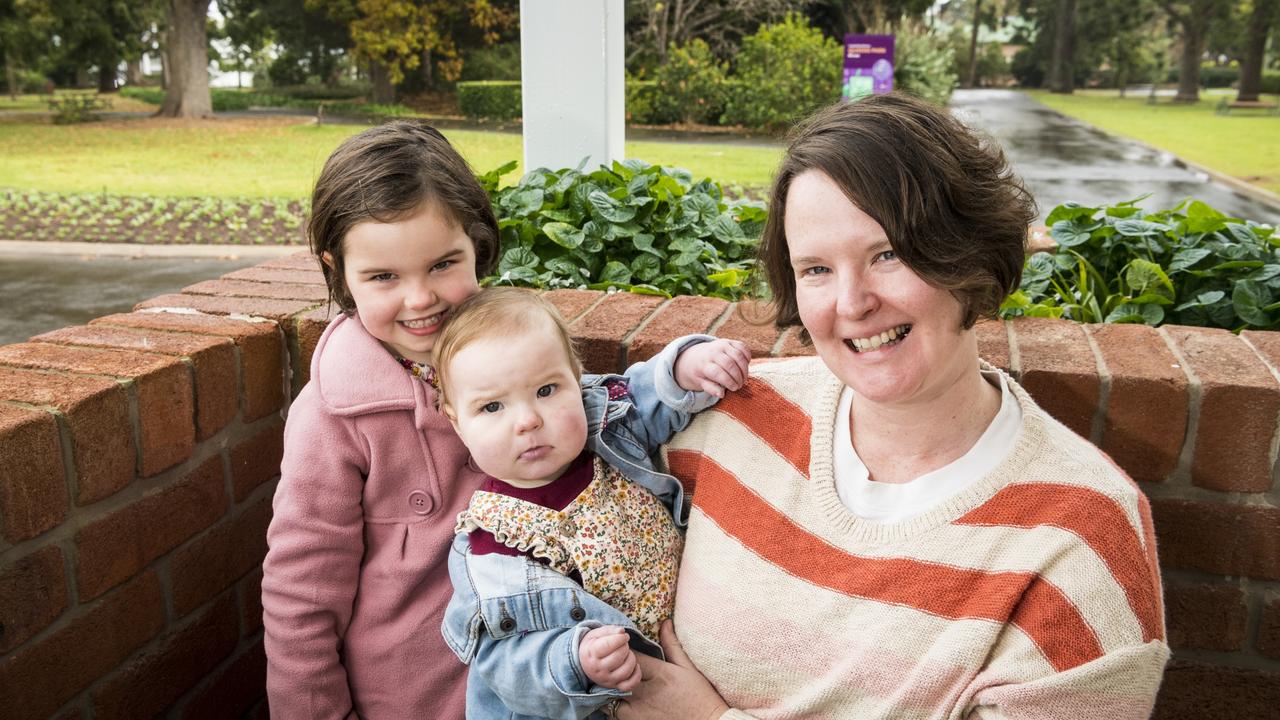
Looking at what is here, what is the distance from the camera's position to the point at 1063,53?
31.4m

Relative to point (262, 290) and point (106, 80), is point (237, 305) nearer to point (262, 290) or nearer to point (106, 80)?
point (262, 290)

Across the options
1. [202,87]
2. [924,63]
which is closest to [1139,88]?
[924,63]

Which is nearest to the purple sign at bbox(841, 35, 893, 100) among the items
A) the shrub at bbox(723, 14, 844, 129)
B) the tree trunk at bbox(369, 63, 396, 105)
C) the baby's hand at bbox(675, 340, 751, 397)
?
the baby's hand at bbox(675, 340, 751, 397)

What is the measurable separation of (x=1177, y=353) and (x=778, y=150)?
2.56 feet

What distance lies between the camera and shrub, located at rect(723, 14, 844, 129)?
1582cm

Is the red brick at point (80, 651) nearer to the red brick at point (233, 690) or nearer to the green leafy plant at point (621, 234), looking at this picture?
the red brick at point (233, 690)

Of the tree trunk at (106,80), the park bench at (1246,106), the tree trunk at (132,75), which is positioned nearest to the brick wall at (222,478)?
the park bench at (1246,106)

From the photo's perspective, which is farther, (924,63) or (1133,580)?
(924,63)

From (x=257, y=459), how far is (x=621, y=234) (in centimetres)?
110

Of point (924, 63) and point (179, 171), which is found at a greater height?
point (924, 63)

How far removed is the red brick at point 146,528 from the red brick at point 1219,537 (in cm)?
154

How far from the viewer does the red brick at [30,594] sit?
1251mm

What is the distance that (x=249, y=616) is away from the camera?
5.98 ft

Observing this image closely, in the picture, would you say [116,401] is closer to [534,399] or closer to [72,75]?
[534,399]
